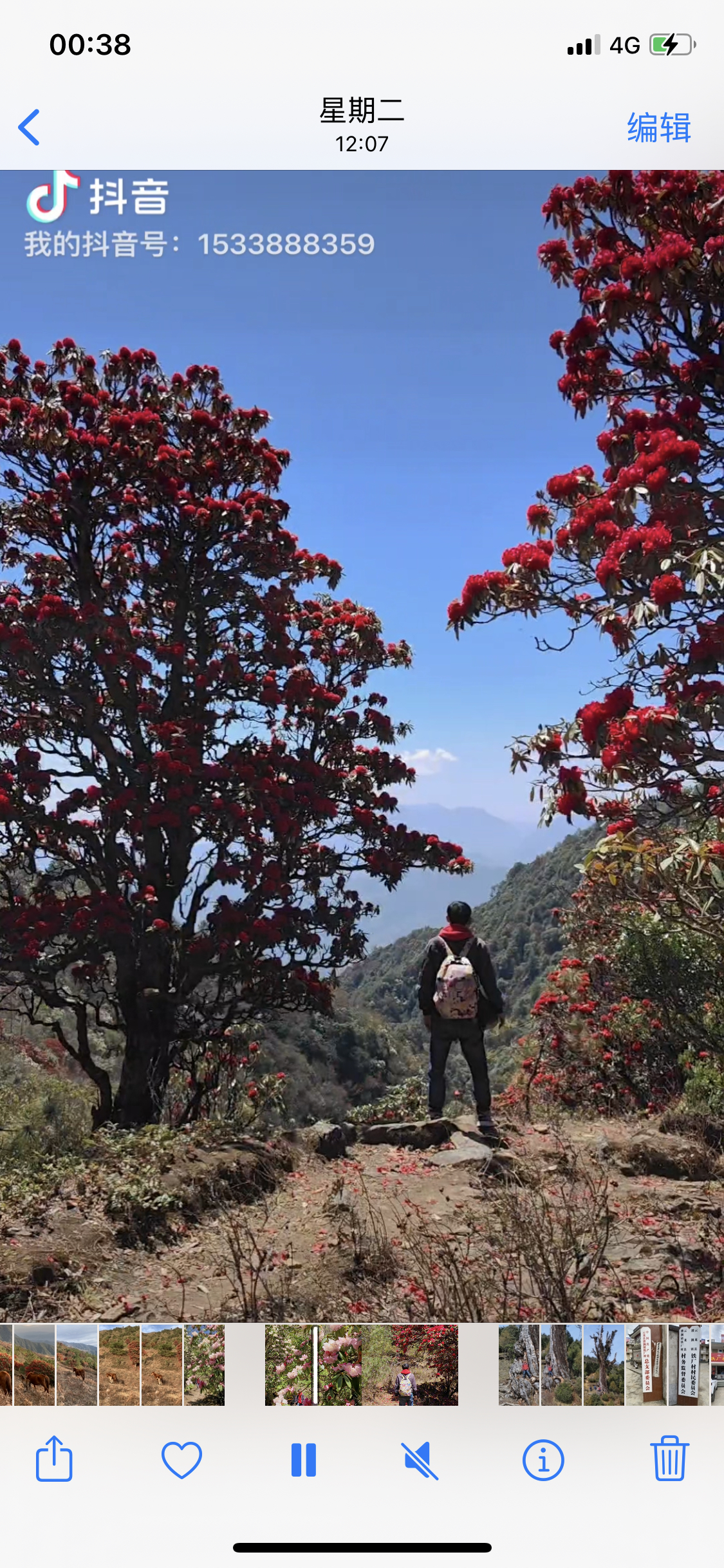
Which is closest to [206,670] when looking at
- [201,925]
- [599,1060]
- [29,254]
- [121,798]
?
[121,798]

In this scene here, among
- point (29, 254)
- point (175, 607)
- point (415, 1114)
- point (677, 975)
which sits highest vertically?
point (29, 254)

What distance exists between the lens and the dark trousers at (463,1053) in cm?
500

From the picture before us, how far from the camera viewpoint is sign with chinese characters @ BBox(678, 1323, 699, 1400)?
279cm

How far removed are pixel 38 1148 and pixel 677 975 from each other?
4.00 metres

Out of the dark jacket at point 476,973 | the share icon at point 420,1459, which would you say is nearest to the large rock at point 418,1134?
the dark jacket at point 476,973

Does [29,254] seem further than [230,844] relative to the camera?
No

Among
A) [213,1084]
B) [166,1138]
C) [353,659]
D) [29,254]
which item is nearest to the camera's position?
[29,254]

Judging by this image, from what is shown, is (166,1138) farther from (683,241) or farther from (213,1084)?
(683,241)

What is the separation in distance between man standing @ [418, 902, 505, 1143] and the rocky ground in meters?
0.59

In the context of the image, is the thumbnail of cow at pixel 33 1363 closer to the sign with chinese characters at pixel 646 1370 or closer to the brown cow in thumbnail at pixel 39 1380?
the brown cow in thumbnail at pixel 39 1380

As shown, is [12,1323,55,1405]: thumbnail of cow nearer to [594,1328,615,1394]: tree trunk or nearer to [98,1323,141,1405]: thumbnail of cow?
[98,1323,141,1405]: thumbnail of cow

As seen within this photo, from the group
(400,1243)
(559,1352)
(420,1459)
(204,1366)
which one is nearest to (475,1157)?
(400,1243)

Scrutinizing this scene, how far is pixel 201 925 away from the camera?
5.55m

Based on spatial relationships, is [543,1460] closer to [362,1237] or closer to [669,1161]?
[362,1237]
